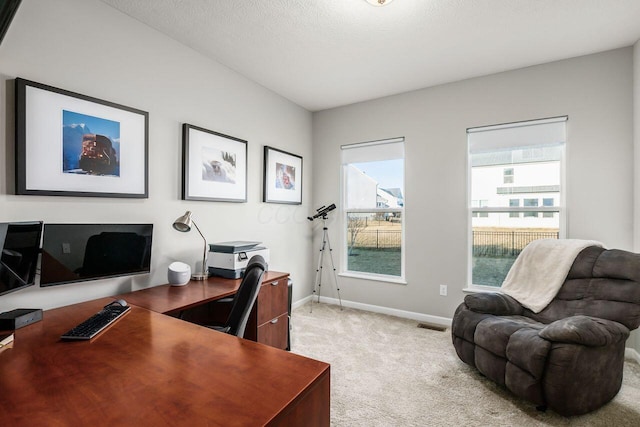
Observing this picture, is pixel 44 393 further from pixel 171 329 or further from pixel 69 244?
pixel 69 244

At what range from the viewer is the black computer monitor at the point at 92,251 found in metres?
1.79

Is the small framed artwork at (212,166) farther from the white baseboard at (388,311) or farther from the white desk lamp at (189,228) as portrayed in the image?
the white baseboard at (388,311)

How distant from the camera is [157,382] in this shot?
0.97 m

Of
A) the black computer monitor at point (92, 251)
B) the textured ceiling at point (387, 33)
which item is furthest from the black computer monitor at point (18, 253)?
the textured ceiling at point (387, 33)

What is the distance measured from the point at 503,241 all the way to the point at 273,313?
2.54 meters

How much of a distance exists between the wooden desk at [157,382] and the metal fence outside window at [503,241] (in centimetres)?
296

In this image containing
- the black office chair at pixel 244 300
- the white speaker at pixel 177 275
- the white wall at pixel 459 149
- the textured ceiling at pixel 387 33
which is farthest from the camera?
the white wall at pixel 459 149

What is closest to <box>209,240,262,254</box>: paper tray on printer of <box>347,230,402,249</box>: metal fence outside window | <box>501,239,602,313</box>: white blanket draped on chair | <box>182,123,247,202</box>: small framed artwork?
<box>182,123,247,202</box>: small framed artwork

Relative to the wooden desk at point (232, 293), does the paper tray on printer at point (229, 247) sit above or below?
above

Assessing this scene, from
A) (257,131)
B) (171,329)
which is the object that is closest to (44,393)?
(171,329)

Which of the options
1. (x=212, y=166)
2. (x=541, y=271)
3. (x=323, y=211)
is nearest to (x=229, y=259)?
(x=212, y=166)

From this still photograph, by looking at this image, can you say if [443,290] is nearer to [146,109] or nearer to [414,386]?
[414,386]

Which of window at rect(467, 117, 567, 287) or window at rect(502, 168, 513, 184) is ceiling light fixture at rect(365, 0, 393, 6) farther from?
window at rect(502, 168, 513, 184)

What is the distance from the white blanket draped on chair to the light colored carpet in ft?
2.47
